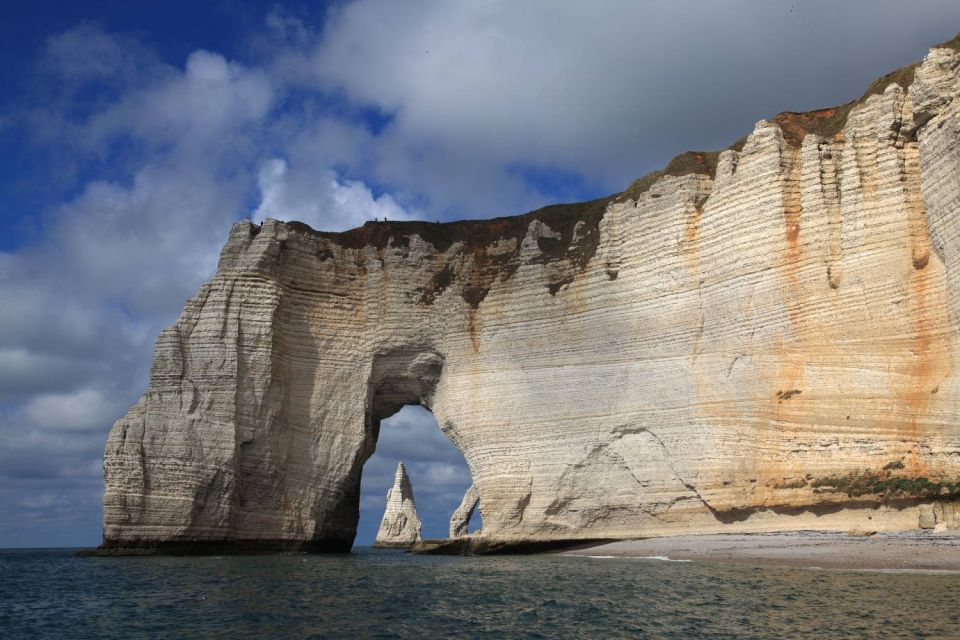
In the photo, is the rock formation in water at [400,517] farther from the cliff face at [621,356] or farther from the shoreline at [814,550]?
the shoreline at [814,550]

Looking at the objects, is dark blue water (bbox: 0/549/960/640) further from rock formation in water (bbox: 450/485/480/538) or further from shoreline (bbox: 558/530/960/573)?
rock formation in water (bbox: 450/485/480/538)

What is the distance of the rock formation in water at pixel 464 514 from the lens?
51.7m

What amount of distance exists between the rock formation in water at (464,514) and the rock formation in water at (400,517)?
636cm

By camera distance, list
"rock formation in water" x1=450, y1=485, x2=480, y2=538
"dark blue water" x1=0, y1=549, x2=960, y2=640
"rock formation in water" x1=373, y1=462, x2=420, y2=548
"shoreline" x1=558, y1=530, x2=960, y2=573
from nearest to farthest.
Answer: "dark blue water" x1=0, y1=549, x2=960, y2=640 < "shoreline" x1=558, y1=530, x2=960, y2=573 < "rock formation in water" x1=450, y1=485, x2=480, y2=538 < "rock formation in water" x1=373, y1=462, x2=420, y2=548

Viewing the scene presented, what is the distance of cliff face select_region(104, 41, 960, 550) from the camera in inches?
765

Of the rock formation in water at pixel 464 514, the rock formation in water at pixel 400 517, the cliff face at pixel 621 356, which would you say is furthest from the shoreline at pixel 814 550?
the rock formation in water at pixel 400 517

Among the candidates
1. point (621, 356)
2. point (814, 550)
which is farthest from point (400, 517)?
point (814, 550)

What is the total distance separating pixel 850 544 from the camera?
58.4 ft

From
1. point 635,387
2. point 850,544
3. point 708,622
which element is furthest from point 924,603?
point 635,387

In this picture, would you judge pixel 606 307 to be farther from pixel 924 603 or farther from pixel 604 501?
pixel 924 603

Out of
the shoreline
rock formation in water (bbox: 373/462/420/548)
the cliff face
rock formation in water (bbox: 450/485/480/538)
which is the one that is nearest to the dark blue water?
the shoreline

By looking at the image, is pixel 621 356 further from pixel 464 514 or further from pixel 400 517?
pixel 400 517

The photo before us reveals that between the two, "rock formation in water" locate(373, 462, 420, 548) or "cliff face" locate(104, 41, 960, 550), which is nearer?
"cliff face" locate(104, 41, 960, 550)

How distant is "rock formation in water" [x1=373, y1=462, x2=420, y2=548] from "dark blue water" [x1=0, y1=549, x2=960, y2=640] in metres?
38.9
